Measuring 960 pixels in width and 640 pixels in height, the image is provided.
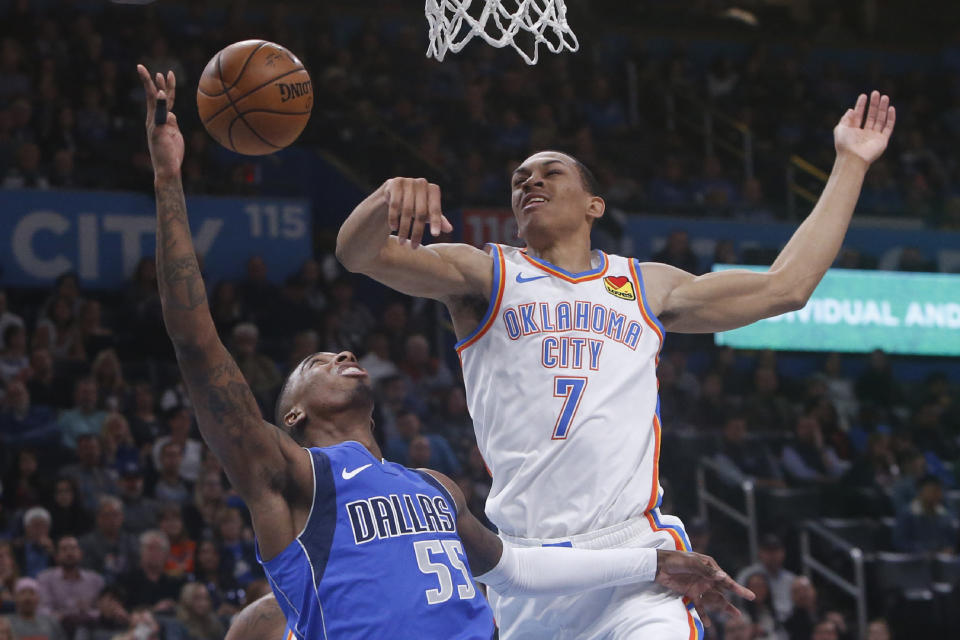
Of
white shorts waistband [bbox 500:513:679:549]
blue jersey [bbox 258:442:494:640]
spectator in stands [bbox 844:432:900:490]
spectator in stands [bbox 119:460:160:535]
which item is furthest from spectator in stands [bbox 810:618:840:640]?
blue jersey [bbox 258:442:494:640]

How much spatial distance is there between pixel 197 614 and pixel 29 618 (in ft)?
3.61

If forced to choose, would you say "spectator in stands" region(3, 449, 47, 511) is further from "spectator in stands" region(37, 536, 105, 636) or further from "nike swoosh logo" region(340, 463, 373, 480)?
"nike swoosh logo" region(340, 463, 373, 480)

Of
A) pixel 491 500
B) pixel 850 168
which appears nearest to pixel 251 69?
pixel 491 500

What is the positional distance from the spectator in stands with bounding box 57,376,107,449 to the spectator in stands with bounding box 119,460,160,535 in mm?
617

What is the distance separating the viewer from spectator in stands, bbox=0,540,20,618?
8711 millimetres

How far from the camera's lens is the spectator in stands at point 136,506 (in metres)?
9.84

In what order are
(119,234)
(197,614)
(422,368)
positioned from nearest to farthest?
(197,614)
(422,368)
(119,234)

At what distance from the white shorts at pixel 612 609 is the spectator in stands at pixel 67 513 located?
19.2 feet

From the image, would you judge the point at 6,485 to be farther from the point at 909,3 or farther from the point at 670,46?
the point at 909,3

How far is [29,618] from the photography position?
28.3 ft

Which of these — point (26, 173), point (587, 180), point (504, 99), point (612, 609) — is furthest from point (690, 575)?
point (504, 99)

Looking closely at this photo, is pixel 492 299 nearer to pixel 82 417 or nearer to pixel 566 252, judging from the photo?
pixel 566 252

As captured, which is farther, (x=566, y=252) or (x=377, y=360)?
(x=377, y=360)

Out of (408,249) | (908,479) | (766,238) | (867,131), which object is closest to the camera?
(408,249)
